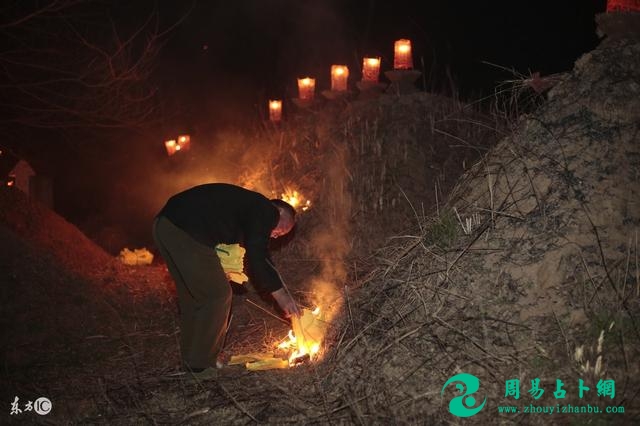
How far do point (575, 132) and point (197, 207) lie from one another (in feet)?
10.3

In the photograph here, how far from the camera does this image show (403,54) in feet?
31.4

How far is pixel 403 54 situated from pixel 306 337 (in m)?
6.77

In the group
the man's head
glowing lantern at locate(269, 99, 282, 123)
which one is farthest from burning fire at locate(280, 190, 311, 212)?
the man's head

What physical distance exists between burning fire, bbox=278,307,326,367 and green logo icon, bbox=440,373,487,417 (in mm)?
1388

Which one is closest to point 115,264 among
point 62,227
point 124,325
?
point 62,227

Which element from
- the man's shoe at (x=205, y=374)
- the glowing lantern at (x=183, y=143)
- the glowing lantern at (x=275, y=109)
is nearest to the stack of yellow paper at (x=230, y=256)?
the man's shoe at (x=205, y=374)

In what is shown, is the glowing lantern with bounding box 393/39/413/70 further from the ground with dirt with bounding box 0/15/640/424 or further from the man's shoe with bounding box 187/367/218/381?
the man's shoe with bounding box 187/367/218/381

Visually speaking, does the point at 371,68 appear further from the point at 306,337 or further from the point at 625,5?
the point at 306,337

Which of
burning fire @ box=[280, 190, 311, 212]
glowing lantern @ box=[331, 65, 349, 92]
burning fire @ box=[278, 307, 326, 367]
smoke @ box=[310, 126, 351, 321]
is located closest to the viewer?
burning fire @ box=[278, 307, 326, 367]

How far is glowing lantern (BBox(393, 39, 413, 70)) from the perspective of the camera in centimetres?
950

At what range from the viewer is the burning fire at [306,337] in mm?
4312

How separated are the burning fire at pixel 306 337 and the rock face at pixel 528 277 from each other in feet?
1.37

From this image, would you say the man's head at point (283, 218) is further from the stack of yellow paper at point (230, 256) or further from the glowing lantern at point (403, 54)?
the glowing lantern at point (403, 54)

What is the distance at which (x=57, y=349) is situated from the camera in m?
5.49
